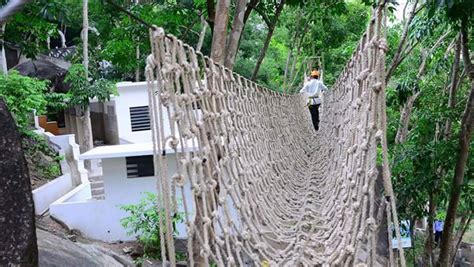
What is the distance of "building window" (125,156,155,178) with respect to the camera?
5.16m

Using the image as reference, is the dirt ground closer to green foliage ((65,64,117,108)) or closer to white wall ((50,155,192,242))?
white wall ((50,155,192,242))

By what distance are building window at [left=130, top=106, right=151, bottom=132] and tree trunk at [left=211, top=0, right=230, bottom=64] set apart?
5011 millimetres

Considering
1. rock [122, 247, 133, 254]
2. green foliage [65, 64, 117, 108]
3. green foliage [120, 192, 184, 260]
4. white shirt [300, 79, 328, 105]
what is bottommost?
rock [122, 247, 133, 254]

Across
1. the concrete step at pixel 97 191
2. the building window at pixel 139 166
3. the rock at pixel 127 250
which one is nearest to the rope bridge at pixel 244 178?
the rock at pixel 127 250

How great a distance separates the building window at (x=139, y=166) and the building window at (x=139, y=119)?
264 cm

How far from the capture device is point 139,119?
7809mm

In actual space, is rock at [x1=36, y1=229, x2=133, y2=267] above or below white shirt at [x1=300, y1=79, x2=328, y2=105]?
below

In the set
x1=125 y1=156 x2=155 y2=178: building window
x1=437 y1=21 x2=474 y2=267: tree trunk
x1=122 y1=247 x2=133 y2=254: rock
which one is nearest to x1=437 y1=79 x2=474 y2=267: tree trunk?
x1=437 y1=21 x2=474 y2=267: tree trunk

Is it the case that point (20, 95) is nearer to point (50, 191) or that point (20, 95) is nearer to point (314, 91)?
point (50, 191)

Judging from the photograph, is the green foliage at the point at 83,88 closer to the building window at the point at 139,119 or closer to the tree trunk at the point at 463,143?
the building window at the point at 139,119

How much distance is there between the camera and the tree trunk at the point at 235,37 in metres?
3.26

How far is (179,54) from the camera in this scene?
1430 mm

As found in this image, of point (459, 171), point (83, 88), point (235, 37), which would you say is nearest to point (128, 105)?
point (83, 88)

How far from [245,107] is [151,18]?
153 centimetres
